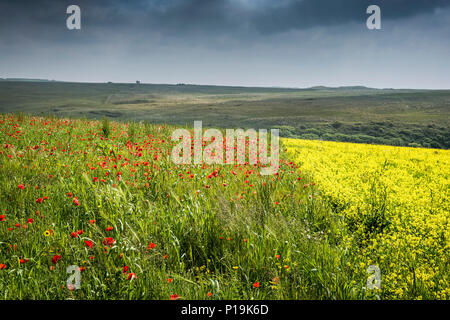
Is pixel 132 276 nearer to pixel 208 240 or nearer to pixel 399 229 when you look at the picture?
pixel 208 240

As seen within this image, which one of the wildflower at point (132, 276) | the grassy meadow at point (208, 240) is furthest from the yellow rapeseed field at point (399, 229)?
the wildflower at point (132, 276)

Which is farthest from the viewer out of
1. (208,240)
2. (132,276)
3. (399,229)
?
(399,229)

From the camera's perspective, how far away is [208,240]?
3.08 m

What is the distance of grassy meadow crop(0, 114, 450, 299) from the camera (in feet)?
7.67

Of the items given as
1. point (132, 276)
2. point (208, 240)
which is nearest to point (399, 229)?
point (208, 240)

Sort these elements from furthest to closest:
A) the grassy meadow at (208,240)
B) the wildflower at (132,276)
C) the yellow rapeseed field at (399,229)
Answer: the yellow rapeseed field at (399,229) → the grassy meadow at (208,240) → the wildflower at (132,276)

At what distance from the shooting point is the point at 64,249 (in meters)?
2.75

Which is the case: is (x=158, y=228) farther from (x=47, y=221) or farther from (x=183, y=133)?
(x=183, y=133)

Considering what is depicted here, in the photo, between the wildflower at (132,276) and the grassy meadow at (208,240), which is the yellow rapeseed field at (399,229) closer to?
the grassy meadow at (208,240)

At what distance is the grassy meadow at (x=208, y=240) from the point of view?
92.0 inches

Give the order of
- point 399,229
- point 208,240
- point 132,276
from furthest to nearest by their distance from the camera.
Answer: point 399,229 < point 208,240 < point 132,276

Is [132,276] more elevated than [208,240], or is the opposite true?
[132,276]

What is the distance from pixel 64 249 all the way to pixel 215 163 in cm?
405
